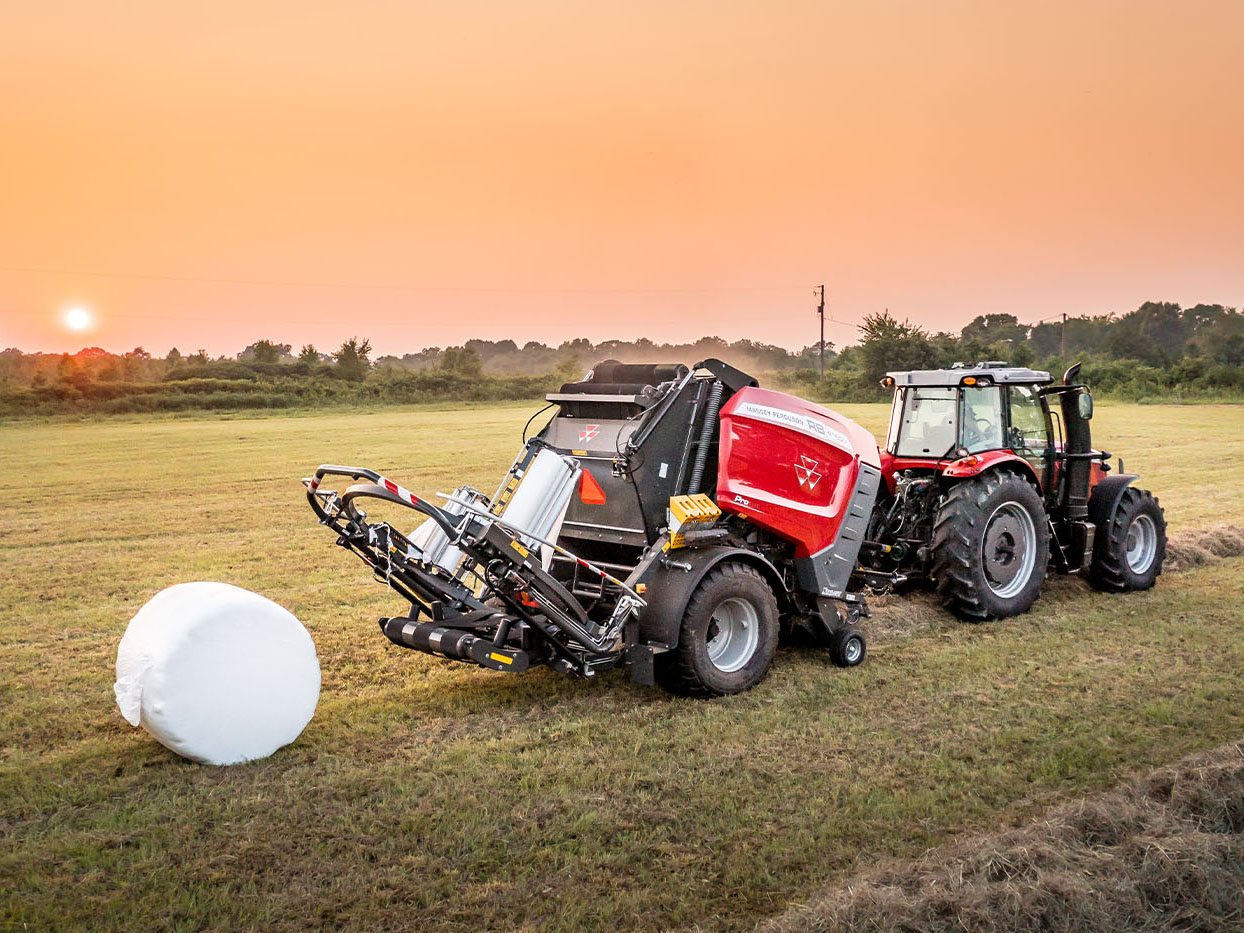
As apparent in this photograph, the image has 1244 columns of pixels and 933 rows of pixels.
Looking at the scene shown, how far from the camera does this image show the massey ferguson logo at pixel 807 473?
26.0 feet

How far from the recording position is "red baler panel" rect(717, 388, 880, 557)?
25.2 ft

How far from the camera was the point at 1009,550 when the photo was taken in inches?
384

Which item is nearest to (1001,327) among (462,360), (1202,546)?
(462,360)

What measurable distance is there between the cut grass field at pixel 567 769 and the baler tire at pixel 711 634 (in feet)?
0.50

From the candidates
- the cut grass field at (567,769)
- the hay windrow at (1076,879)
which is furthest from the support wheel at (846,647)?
the hay windrow at (1076,879)

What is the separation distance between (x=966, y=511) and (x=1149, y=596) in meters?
2.52

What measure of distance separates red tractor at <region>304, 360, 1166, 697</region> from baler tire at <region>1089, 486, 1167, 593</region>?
38.3 inches

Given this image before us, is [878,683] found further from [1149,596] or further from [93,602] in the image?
[93,602]

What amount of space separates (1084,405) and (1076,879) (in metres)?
6.72

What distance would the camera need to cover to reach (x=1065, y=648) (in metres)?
8.57

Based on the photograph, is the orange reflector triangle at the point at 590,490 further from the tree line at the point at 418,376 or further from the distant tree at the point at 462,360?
the distant tree at the point at 462,360

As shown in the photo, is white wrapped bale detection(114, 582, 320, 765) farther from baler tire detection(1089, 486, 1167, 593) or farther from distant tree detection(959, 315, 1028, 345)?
distant tree detection(959, 315, 1028, 345)

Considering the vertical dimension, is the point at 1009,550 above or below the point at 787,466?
below

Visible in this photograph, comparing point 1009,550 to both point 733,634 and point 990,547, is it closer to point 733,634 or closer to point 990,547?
point 990,547
